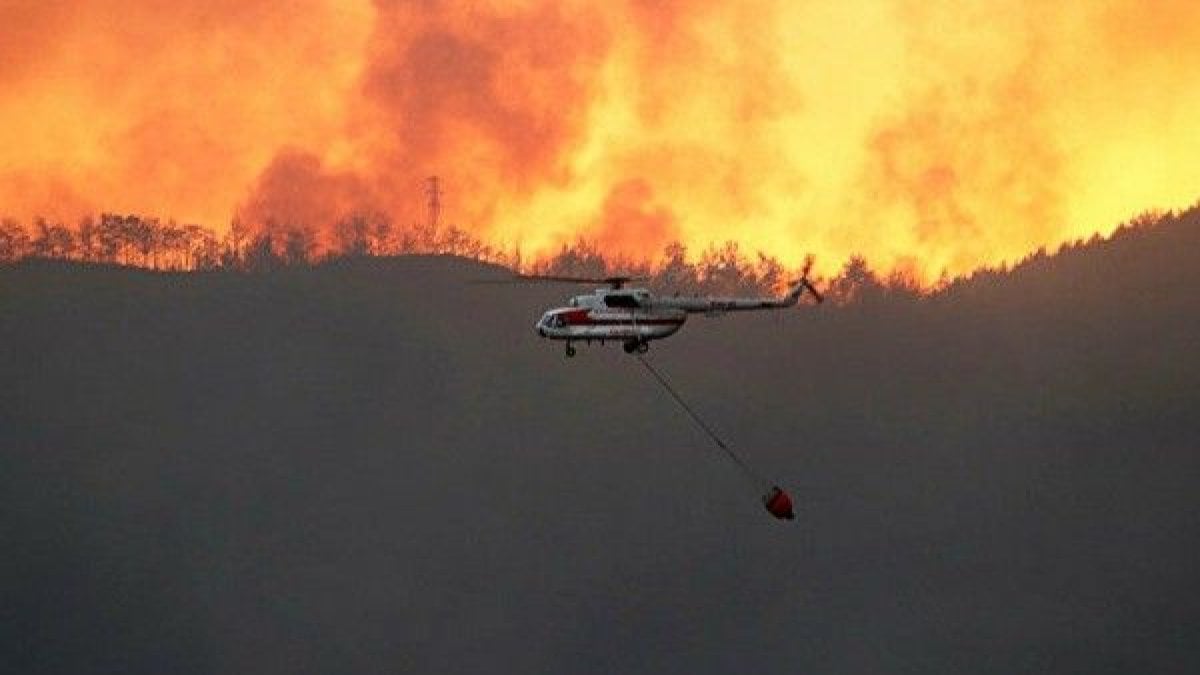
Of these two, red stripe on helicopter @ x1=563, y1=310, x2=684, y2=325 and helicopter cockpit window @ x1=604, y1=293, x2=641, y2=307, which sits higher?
helicopter cockpit window @ x1=604, y1=293, x2=641, y2=307

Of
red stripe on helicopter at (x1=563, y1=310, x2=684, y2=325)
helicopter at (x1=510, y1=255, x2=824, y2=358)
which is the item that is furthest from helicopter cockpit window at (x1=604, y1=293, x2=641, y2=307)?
red stripe on helicopter at (x1=563, y1=310, x2=684, y2=325)

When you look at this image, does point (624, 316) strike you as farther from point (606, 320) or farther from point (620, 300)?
point (606, 320)

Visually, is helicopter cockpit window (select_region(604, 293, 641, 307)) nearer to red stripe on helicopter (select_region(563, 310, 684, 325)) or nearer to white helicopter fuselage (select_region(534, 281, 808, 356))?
white helicopter fuselage (select_region(534, 281, 808, 356))

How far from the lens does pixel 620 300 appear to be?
10906 cm

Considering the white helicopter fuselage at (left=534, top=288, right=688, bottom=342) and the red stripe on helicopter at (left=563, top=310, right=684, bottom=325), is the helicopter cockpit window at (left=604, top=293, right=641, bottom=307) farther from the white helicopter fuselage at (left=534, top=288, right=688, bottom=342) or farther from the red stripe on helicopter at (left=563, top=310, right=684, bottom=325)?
the red stripe on helicopter at (left=563, top=310, right=684, bottom=325)

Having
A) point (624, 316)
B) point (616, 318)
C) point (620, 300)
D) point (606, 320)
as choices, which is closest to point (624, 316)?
point (624, 316)

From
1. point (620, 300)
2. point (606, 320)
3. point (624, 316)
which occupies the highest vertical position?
point (620, 300)

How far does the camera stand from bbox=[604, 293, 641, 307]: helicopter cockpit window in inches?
4281

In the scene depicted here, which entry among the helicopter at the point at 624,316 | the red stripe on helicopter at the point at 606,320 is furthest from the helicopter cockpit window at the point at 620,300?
the red stripe on helicopter at the point at 606,320

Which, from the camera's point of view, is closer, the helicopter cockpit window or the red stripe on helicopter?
the helicopter cockpit window

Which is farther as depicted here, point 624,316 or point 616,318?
point 616,318

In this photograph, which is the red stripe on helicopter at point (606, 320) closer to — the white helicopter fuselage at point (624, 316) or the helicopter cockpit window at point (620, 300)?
the white helicopter fuselage at point (624, 316)

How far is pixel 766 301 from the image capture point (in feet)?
369

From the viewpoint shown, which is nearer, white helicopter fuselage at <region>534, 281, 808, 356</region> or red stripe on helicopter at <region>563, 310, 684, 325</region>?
white helicopter fuselage at <region>534, 281, 808, 356</region>
